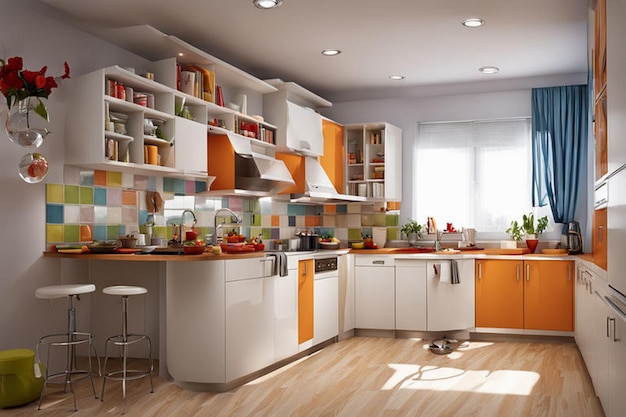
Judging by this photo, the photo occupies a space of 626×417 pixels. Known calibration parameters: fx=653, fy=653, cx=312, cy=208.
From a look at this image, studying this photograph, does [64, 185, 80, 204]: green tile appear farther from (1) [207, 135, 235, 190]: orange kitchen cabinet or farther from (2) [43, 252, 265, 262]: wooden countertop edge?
(1) [207, 135, 235, 190]: orange kitchen cabinet

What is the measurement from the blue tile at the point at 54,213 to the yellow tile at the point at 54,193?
0.04m

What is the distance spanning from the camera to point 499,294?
6.56 meters

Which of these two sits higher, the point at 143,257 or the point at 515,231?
the point at 515,231

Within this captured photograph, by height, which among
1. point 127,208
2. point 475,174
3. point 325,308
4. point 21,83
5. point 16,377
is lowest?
point 16,377

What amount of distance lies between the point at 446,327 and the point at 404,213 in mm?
1523

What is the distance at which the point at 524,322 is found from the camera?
21.2 ft

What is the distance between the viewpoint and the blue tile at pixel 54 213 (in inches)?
179

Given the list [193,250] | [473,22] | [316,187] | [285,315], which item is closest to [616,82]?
[473,22]

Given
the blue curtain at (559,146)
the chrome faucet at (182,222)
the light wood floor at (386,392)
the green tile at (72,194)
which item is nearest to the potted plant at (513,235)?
the blue curtain at (559,146)

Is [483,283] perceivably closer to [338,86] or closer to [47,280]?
[338,86]

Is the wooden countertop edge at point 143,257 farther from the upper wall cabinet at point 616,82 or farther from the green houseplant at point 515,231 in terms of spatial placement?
the green houseplant at point 515,231

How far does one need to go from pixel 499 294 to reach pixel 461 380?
6.32 feet

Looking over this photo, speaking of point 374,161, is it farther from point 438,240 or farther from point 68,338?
point 68,338

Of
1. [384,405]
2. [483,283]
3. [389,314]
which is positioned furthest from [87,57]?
[483,283]
